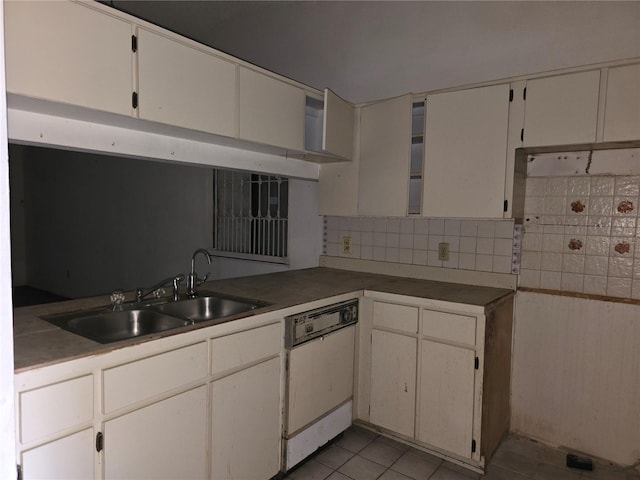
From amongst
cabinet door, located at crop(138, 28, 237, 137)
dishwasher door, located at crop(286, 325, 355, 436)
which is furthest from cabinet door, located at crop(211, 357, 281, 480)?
cabinet door, located at crop(138, 28, 237, 137)

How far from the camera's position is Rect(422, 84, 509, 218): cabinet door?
92.5 inches

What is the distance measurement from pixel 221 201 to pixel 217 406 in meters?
3.04

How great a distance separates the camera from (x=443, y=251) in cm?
283

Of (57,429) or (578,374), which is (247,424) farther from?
(578,374)

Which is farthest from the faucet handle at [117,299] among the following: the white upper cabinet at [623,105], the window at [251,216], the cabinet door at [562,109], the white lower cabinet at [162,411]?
the white upper cabinet at [623,105]

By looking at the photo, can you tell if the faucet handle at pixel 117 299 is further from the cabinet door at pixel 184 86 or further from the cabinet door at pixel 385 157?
the cabinet door at pixel 385 157

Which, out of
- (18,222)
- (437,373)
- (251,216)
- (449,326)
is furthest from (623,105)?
(18,222)

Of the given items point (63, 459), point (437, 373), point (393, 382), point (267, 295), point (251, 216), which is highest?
point (251, 216)

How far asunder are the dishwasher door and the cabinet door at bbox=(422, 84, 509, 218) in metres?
1.01

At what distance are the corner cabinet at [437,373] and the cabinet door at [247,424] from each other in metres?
0.75

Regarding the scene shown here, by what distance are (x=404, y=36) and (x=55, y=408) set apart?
2.74 meters

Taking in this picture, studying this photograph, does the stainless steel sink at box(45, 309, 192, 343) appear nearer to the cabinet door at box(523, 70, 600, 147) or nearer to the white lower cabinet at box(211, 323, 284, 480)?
the white lower cabinet at box(211, 323, 284, 480)

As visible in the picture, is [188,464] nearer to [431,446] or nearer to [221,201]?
[431,446]

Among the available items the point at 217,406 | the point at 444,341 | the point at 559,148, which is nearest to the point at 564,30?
the point at 559,148
